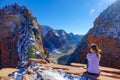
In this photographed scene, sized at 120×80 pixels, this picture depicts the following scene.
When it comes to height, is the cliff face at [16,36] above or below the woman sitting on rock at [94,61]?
above

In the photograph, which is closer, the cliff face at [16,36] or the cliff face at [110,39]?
the cliff face at [110,39]

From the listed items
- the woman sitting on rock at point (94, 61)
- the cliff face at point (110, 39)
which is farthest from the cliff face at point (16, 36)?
the woman sitting on rock at point (94, 61)

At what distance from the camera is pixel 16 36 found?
40.0 m

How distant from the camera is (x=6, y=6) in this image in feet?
159

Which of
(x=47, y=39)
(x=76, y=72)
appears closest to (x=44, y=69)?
(x=76, y=72)

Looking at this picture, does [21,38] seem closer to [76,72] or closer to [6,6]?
[6,6]

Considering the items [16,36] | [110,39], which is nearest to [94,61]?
[110,39]

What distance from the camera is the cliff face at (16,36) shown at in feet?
118

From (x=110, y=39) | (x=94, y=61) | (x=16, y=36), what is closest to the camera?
(x=94, y=61)

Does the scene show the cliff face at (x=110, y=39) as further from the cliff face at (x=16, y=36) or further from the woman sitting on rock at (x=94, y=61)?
the woman sitting on rock at (x=94, y=61)

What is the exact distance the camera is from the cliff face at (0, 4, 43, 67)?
3597 cm

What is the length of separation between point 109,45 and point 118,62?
4032 millimetres

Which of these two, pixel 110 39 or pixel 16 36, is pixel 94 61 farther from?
pixel 16 36

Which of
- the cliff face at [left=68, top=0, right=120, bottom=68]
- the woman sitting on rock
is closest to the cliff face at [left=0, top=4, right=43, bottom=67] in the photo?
the cliff face at [left=68, top=0, right=120, bottom=68]
